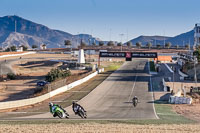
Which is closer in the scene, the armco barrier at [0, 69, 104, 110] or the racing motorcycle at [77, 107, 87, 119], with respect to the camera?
the racing motorcycle at [77, 107, 87, 119]

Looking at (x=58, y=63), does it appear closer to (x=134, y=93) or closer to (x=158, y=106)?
(x=134, y=93)

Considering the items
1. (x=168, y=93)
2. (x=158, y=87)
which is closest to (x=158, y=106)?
(x=168, y=93)

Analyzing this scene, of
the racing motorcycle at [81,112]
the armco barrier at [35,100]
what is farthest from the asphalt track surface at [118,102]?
the armco barrier at [35,100]

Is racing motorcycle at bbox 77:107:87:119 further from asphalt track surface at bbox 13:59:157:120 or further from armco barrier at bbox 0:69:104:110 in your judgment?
armco barrier at bbox 0:69:104:110

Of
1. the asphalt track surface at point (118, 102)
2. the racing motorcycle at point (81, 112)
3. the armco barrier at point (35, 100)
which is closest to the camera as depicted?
the racing motorcycle at point (81, 112)

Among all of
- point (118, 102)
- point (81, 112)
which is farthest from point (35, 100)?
point (81, 112)

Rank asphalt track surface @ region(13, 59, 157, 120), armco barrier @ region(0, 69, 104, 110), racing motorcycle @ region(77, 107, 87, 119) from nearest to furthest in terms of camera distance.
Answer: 1. racing motorcycle @ region(77, 107, 87, 119)
2. asphalt track surface @ region(13, 59, 157, 120)
3. armco barrier @ region(0, 69, 104, 110)

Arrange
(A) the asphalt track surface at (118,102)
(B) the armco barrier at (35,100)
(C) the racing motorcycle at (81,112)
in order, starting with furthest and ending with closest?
(B) the armco barrier at (35,100) < (A) the asphalt track surface at (118,102) < (C) the racing motorcycle at (81,112)

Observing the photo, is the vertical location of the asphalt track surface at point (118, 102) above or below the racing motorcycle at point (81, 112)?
below

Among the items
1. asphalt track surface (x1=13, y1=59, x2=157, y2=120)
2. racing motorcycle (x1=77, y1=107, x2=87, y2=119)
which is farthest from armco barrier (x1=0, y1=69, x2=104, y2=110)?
racing motorcycle (x1=77, y1=107, x2=87, y2=119)

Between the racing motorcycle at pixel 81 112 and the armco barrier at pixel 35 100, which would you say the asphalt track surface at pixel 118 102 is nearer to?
the racing motorcycle at pixel 81 112

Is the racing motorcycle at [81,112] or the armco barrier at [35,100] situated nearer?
the racing motorcycle at [81,112]

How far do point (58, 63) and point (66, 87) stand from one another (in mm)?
63380

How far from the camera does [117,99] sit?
46.8m
